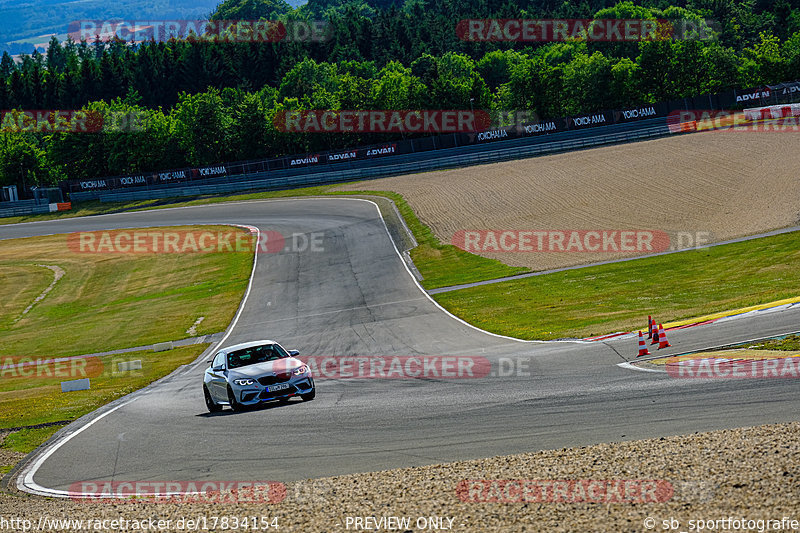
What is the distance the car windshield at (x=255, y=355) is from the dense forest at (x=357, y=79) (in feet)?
280

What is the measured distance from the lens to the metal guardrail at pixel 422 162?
266 ft

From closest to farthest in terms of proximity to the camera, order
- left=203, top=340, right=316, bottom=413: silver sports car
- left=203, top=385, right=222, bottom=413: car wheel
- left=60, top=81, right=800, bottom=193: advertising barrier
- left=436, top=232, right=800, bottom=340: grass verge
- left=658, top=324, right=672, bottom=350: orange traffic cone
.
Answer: left=203, top=340, right=316, bottom=413: silver sports car < left=203, top=385, right=222, bottom=413: car wheel < left=658, top=324, right=672, bottom=350: orange traffic cone < left=436, top=232, right=800, bottom=340: grass verge < left=60, top=81, right=800, bottom=193: advertising barrier

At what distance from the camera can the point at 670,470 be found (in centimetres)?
1016

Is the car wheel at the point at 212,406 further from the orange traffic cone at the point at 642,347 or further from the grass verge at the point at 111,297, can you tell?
the grass verge at the point at 111,297

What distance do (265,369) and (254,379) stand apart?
0.39m

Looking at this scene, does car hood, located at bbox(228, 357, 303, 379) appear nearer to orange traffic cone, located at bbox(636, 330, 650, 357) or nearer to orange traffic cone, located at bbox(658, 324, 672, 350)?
orange traffic cone, located at bbox(636, 330, 650, 357)

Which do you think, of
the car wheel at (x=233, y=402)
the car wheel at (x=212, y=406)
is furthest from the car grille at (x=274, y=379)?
the car wheel at (x=212, y=406)

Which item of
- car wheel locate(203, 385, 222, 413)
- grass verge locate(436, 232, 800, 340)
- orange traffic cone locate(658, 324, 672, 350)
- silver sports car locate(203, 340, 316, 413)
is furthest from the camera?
grass verge locate(436, 232, 800, 340)

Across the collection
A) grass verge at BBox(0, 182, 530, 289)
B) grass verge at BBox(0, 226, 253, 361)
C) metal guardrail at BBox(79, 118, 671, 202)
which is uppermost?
metal guardrail at BBox(79, 118, 671, 202)

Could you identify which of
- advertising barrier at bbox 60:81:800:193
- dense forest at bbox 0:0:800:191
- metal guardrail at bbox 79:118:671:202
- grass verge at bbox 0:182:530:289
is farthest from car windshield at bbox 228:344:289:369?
dense forest at bbox 0:0:800:191

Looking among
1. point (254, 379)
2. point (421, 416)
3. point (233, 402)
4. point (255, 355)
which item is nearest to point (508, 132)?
point (255, 355)

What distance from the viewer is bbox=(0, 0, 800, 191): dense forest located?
10256 centimetres

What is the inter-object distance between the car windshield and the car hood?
328 mm

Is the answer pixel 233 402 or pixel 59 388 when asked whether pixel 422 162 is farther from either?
pixel 233 402
